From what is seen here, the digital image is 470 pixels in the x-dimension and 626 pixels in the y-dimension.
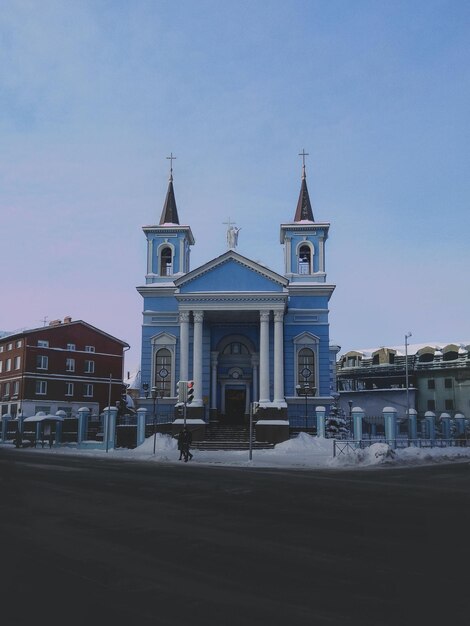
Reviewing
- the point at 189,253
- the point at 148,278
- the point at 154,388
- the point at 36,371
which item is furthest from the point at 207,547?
the point at 36,371

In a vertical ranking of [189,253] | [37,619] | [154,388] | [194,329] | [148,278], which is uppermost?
[189,253]

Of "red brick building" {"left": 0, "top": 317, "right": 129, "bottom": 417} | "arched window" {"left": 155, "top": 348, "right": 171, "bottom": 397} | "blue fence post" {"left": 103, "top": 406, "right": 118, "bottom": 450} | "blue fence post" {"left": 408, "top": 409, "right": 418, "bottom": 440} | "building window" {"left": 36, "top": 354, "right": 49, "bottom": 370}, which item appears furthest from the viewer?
"building window" {"left": 36, "top": 354, "right": 49, "bottom": 370}

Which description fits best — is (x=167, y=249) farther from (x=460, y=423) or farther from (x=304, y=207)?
(x=460, y=423)

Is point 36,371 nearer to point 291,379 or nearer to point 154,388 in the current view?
point 154,388

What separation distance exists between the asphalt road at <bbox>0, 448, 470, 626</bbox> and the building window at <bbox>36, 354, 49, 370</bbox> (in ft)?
152

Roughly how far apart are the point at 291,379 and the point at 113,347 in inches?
1260

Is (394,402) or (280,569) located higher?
(394,402)

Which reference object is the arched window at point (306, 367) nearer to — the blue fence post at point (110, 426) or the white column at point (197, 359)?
the white column at point (197, 359)

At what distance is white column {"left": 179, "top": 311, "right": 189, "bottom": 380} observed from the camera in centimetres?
3444

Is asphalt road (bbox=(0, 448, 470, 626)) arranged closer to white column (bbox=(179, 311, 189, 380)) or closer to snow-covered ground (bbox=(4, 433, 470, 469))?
snow-covered ground (bbox=(4, 433, 470, 469))

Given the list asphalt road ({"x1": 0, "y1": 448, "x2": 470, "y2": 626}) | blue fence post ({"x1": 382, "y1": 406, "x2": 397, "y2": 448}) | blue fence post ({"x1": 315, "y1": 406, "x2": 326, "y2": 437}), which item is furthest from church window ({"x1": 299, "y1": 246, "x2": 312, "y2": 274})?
asphalt road ({"x1": 0, "y1": 448, "x2": 470, "y2": 626})

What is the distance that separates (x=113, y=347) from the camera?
6469 cm

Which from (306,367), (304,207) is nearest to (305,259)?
(304,207)

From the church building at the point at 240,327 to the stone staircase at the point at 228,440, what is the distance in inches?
47.1
